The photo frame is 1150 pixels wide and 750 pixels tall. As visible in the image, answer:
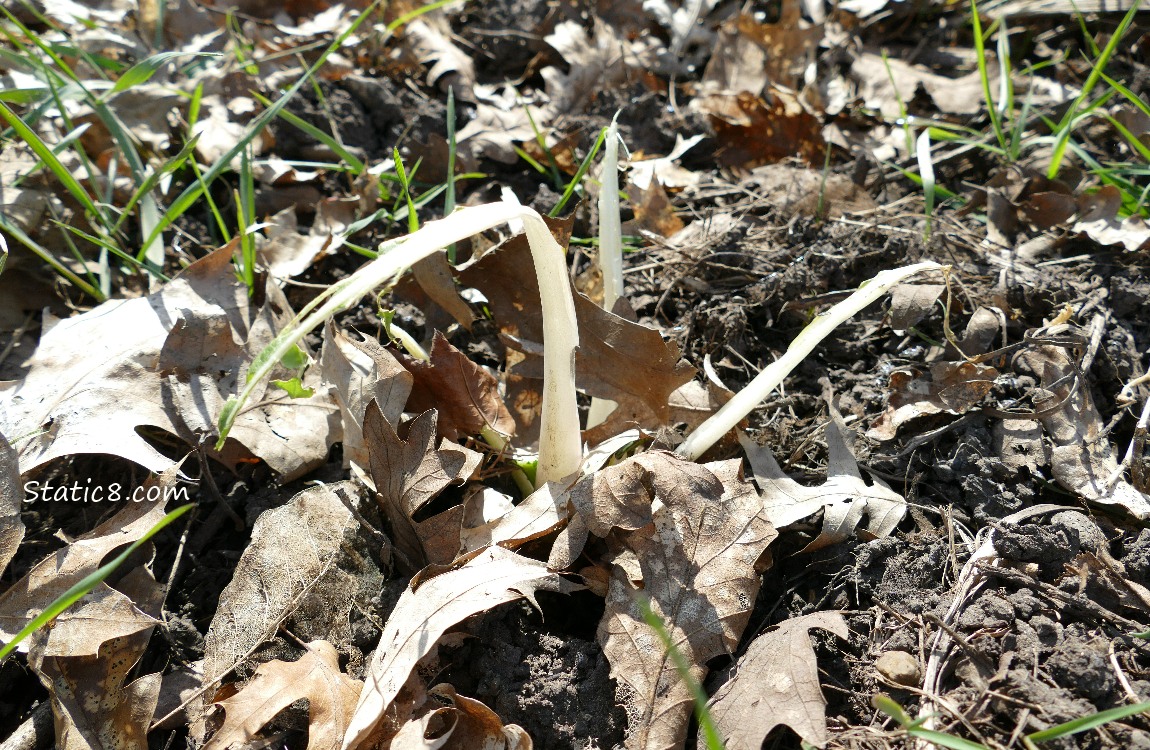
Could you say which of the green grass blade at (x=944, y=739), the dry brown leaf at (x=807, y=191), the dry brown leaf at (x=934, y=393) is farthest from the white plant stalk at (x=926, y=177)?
the green grass blade at (x=944, y=739)

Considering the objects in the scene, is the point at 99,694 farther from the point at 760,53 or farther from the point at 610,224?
the point at 760,53

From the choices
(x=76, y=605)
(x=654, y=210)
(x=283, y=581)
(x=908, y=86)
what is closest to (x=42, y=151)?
(x=76, y=605)

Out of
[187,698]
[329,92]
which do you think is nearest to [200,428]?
[187,698]

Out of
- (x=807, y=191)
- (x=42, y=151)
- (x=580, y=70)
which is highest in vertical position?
(x=42, y=151)

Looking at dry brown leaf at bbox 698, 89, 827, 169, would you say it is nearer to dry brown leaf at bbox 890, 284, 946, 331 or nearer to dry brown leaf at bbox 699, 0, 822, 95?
dry brown leaf at bbox 699, 0, 822, 95

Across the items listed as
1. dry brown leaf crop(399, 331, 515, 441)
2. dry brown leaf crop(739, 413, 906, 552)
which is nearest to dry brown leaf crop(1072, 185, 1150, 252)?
dry brown leaf crop(739, 413, 906, 552)
